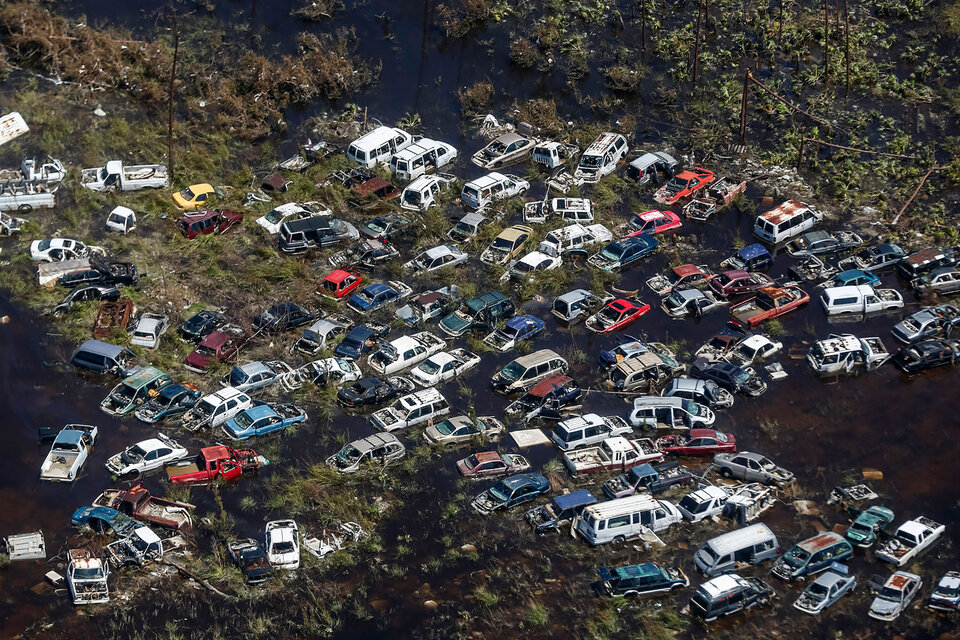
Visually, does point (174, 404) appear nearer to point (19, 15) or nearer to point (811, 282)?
point (811, 282)

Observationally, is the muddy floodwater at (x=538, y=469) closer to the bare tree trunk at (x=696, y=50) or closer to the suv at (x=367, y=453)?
the suv at (x=367, y=453)

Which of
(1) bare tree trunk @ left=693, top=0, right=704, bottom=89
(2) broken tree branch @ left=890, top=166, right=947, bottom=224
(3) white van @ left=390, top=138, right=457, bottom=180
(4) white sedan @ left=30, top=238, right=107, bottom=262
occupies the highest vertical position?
(1) bare tree trunk @ left=693, top=0, right=704, bottom=89

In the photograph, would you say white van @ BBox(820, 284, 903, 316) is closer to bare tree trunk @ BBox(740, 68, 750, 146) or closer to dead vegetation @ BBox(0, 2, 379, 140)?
bare tree trunk @ BBox(740, 68, 750, 146)

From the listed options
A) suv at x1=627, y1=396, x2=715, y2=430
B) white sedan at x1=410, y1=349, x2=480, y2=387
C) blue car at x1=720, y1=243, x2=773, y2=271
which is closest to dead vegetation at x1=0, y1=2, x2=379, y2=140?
white sedan at x1=410, y1=349, x2=480, y2=387

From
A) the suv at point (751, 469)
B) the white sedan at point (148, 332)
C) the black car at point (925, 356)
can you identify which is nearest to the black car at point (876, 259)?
the black car at point (925, 356)

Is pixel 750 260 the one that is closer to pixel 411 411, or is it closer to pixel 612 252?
pixel 612 252

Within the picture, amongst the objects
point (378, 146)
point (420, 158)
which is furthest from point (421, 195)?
point (378, 146)

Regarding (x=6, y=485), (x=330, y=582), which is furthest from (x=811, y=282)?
(x=6, y=485)
